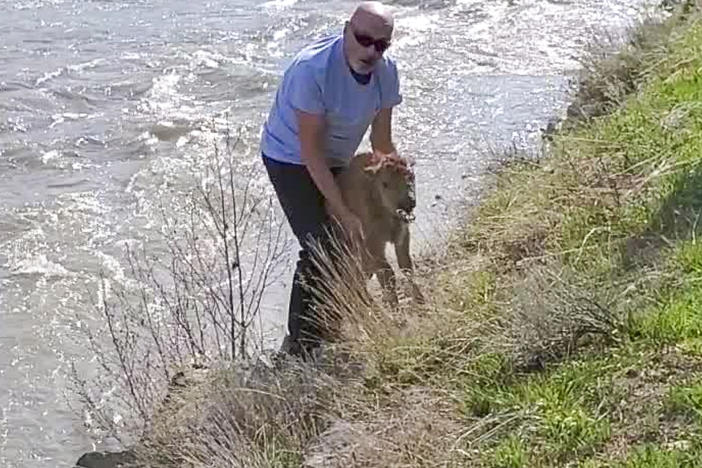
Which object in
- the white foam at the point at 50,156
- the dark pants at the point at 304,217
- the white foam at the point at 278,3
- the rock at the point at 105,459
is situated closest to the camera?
the rock at the point at 105,459

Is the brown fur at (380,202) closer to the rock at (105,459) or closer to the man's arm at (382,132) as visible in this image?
the man's arm at (382,132)

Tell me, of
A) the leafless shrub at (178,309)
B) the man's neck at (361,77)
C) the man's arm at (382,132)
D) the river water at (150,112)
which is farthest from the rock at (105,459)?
the man's neck at (361,77)

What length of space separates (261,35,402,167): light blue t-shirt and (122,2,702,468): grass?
2.64 ft

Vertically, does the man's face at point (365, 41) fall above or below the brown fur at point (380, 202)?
above

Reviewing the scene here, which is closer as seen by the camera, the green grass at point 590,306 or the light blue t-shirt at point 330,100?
the green grass at point 590,306

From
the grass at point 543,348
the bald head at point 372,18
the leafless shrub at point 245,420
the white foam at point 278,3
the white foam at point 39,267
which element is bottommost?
the white foam at point 39,267

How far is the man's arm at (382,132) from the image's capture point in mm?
6598

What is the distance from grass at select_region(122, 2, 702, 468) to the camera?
451 centimetres

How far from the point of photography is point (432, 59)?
1492cm

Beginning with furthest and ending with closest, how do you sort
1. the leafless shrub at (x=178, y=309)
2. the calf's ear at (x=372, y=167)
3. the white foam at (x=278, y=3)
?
1. the white foam at (x=278, y=3)
2. the leafless shrub at (x=178, y=309)
3. the calf's ear at (x=372, y=167)

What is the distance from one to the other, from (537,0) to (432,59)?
408cm

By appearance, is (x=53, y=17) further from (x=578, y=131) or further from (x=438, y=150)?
(x=578, y=131)

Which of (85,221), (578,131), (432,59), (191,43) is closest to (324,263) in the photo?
(578,131)

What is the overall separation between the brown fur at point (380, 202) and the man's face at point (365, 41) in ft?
2.26
